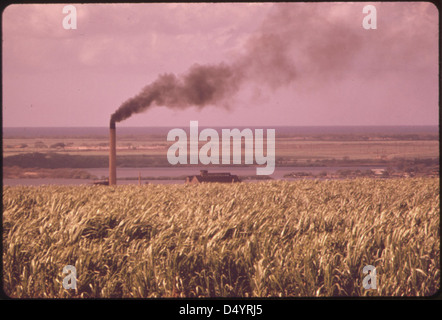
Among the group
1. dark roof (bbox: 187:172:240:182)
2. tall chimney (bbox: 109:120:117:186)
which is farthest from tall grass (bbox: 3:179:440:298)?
tall chimney (bbox: 109:120:117:186)

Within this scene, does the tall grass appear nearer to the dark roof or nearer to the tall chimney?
the dark roof

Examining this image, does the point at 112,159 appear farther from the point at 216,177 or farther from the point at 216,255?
the point at 216,255

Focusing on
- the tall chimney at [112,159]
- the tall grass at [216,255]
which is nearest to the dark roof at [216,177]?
the tall chimney at [112,159]

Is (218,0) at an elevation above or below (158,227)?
above

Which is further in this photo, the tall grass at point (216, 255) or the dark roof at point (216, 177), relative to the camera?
the dark roof at point (216, 177)

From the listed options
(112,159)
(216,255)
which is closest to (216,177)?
(112,159)

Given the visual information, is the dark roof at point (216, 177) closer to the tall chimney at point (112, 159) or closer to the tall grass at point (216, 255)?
the tall chimney at point (112, 159)

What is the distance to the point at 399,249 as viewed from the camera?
5148mm

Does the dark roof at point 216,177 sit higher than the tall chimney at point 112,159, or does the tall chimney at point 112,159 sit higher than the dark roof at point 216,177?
the tall chimney at point 112,159

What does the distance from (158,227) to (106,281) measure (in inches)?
55.0

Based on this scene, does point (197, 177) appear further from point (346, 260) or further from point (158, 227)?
point (346, 260)

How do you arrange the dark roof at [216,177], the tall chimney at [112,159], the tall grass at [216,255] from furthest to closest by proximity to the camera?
the tall chimney at [112,159], the dark roof at [216,177], the tall grass at [216,255]

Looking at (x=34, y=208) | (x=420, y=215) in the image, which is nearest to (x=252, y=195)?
(x=420, y=215)
